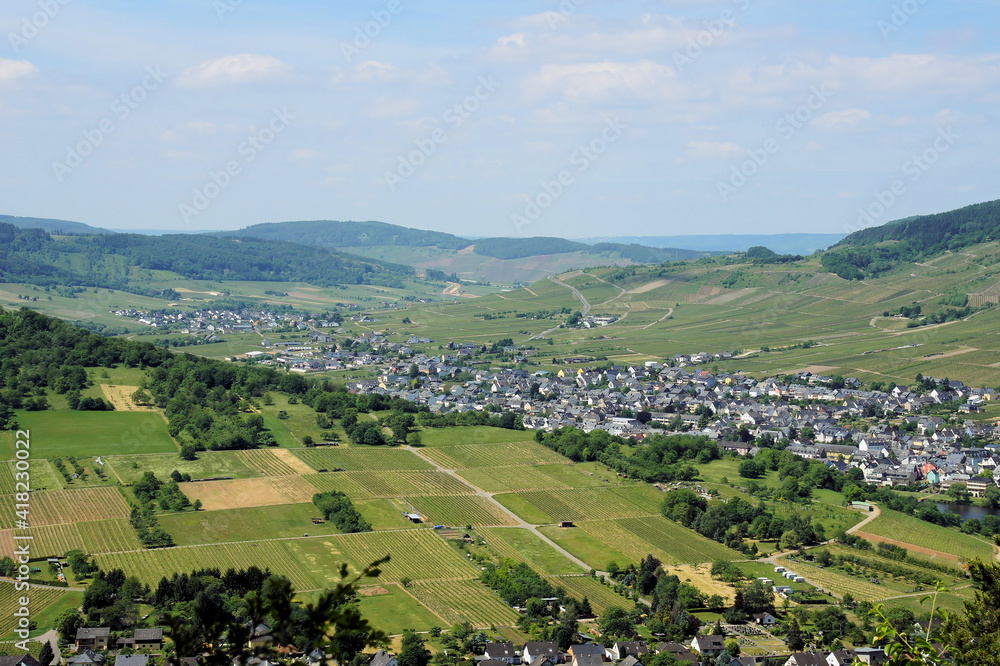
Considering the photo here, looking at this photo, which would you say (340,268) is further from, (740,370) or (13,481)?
(13,481)

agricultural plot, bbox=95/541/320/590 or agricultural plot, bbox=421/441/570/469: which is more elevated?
agricultural plot, bbox=421/441/570/469

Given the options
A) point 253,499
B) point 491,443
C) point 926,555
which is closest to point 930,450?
point 926,555

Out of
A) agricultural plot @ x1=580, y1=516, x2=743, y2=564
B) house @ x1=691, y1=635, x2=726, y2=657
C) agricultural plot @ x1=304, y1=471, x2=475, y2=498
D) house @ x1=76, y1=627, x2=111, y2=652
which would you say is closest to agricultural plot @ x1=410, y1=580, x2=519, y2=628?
house @ x1=691, y1=635, x2=726, y2=657

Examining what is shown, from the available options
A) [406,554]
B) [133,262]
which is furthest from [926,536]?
[133,262]

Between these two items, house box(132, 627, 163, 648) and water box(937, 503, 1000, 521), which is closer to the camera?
house box(132, 627, 163, 648)

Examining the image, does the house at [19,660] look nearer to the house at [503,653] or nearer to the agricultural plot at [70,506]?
the house at [503,653]

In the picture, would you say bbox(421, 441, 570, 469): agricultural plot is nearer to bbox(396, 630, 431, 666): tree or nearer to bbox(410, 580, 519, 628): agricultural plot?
bbox(410, 580, 519, 628): agricultural plot
